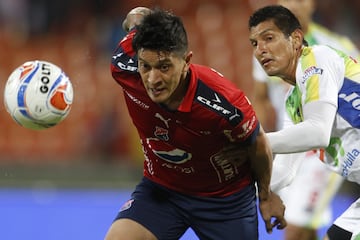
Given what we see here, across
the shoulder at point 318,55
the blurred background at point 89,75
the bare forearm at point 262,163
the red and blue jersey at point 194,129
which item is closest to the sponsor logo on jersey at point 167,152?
the red and blue jersey at point 194,129

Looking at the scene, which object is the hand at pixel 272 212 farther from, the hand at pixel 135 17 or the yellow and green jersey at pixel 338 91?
the hand at pixel 135 17

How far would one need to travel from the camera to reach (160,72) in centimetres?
406

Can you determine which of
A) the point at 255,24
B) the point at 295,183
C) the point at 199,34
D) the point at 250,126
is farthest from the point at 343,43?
the point at 199,34

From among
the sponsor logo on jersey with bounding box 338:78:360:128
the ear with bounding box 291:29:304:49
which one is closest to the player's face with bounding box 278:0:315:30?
the ear with bounding box 291:29:304:49

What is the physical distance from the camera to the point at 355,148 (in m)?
4.50

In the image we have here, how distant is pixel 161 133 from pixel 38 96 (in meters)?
0.70

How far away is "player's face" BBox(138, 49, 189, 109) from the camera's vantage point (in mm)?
4047

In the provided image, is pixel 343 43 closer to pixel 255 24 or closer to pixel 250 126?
pixel 255 24

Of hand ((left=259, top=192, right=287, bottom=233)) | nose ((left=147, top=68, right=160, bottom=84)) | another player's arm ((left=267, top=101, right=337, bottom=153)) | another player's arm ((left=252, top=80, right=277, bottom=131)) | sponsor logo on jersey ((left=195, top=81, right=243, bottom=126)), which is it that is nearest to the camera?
nose ((left=147, top=68, right=160, bottom=84))

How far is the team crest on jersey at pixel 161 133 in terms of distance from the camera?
4.39m

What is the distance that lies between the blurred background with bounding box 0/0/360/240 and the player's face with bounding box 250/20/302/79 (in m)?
4.93

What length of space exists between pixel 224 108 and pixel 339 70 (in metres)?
0.66

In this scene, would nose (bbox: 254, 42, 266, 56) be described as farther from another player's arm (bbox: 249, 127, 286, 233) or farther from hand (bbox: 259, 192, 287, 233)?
hand (bbox: 259, 192, 287, 233)

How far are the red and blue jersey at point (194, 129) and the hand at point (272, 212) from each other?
0.20m
